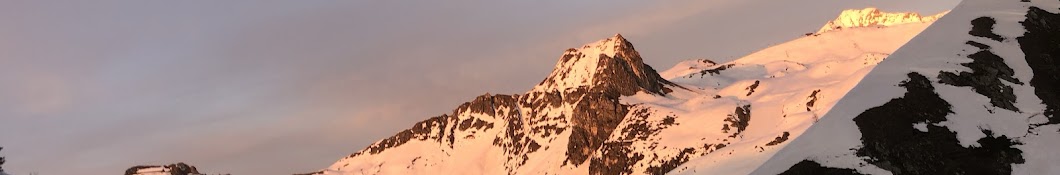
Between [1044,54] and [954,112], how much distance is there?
1887 centimetres

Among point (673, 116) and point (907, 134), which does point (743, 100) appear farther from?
point (907, 134)

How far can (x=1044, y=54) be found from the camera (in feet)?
230

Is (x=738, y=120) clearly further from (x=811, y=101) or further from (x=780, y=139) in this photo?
(x=780, y=139)

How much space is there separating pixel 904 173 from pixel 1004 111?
15.1 meters

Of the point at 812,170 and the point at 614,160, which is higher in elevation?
the point at 614,160

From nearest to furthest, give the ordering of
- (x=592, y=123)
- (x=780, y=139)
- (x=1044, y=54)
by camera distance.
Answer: (x=1044, y=54) → (x=780, y=139) → (x=592, y=123)

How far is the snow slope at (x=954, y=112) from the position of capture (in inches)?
1966

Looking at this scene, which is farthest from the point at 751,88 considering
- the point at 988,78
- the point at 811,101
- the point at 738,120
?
the point at 988,78

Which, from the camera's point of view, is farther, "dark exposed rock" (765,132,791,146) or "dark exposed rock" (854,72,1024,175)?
"dark exposed rock" (765,132,791,146)

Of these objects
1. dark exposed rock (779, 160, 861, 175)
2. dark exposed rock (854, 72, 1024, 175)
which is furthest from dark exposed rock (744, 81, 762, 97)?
dark exposed rock (779, 160, 861, 175)

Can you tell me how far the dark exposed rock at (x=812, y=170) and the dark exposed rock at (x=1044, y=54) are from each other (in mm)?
16982

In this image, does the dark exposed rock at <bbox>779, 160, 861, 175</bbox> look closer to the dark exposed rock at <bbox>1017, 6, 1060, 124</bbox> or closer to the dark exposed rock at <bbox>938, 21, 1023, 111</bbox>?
the dark exposed rock at <bbox>1017, 6, 1060, 124</bbox>

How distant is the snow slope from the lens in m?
49.9

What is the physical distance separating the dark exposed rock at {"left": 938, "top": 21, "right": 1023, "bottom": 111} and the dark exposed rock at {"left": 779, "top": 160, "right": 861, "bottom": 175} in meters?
17.9
